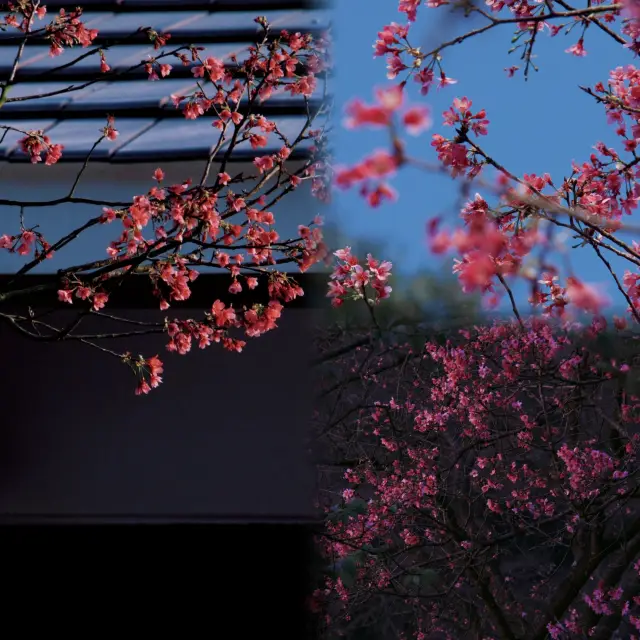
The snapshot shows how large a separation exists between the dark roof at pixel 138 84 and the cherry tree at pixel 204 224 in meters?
0.07

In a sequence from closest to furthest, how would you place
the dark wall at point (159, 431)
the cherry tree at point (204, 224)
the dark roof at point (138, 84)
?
the cherry tree at point (204, 224)
the dark roof at point (138, 84)
the dark wall at point (159, 431)

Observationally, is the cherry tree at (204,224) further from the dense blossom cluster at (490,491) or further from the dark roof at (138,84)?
the dense blossom cluster at (490,491)

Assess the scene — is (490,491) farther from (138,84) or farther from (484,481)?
(138,84)

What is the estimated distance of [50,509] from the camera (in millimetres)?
3209

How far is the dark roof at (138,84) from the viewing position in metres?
2.32

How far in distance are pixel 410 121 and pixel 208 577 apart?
2705mm

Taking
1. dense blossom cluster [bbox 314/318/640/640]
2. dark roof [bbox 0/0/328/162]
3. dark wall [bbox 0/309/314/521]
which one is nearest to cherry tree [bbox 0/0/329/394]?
dark roof [bbox 0/0/328/162]

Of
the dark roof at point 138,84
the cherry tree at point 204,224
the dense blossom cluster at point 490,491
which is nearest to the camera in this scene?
the cherry tree at point 204,224

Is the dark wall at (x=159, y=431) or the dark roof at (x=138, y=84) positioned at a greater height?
the dark roof at (x=138, y=84)

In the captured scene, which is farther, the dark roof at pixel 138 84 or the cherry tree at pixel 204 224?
the dark roof at pixel 138 84

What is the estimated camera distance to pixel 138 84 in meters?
2.64

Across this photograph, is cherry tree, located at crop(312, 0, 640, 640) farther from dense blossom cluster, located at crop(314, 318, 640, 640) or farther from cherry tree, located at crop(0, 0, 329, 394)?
cherry tree, located at crop(0, 0, 329, 394)

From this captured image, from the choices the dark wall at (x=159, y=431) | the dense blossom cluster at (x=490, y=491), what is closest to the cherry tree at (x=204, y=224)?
the dark wall at (x=159, y=431)

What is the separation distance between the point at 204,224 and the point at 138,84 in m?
1.08
